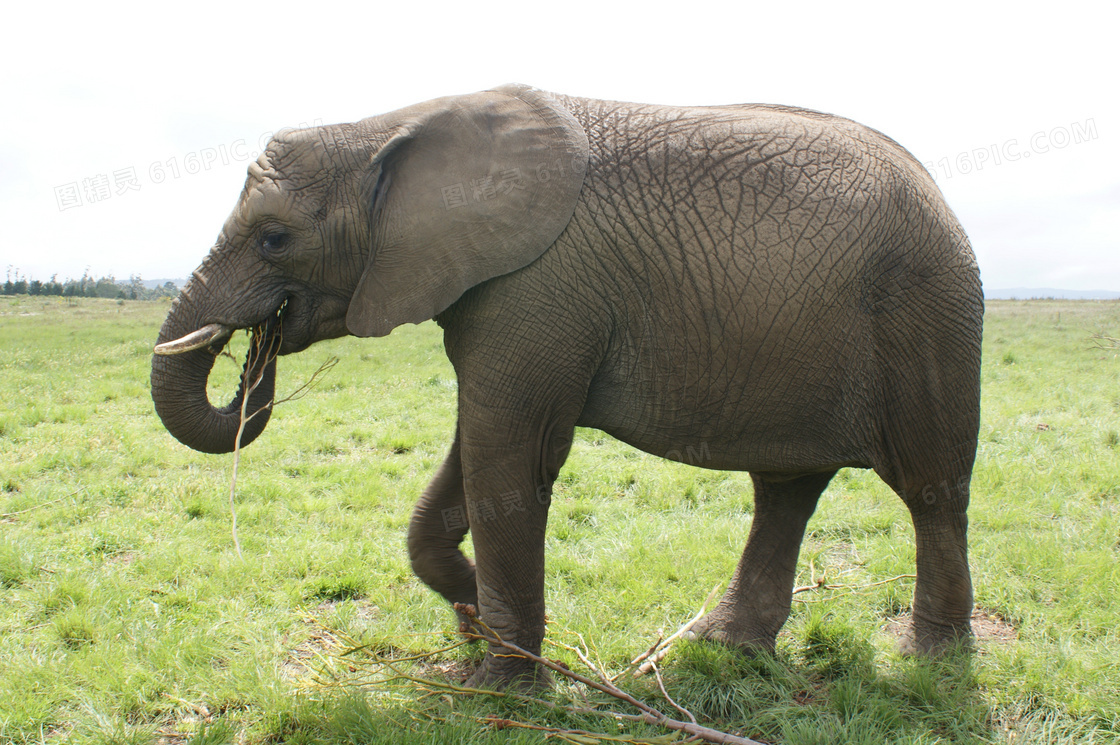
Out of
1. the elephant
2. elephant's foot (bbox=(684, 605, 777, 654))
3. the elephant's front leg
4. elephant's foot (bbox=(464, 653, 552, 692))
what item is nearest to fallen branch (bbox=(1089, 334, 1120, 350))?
the elephant

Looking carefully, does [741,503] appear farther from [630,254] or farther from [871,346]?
[630,254]

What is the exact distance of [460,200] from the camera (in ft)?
9.28

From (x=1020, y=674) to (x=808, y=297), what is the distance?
2.03 m

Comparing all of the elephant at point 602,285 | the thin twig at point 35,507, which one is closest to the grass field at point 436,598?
the thin twig at point 35,507

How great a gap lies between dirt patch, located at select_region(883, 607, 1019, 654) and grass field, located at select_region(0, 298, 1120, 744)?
2 centimetres

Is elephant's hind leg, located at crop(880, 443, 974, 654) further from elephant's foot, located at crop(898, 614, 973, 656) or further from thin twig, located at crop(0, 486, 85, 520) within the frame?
thin twig, located at crop(0, 486, 85, 520)

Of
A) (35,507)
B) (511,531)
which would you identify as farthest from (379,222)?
(35,507)

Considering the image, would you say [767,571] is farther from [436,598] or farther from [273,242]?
[273,242]

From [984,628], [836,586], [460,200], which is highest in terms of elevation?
[460,200]

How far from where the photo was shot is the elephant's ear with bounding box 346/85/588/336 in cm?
280

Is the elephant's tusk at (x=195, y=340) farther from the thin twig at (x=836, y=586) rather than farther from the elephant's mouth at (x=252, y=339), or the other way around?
the thin twig at (x=836, y=586)

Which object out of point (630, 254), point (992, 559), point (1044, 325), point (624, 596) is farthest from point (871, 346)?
point (1044, 325)

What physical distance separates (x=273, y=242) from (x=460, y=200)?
2.61 feet

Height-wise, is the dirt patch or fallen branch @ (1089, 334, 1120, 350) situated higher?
fallen branch @ (1089, 334, 1120, 350)
